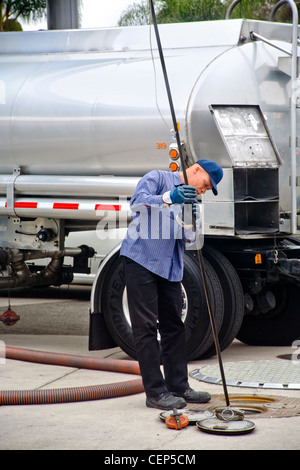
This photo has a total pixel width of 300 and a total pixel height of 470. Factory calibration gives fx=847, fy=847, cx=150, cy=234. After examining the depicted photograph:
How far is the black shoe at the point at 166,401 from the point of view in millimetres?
5617

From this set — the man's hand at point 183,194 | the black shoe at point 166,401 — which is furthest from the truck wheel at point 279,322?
the man's hand at point 183,194

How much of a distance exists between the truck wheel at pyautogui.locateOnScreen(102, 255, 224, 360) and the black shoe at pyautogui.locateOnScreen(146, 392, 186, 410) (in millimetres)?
1519

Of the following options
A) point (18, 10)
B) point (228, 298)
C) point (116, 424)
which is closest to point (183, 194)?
point (116, 424)

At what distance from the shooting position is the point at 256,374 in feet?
22.4

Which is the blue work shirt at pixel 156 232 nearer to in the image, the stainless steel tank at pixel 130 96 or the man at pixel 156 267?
the man at pixel 156 267

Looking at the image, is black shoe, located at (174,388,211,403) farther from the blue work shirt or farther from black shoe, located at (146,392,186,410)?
the blue work shirt

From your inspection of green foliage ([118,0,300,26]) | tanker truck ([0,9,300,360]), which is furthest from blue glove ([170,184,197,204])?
green foliage ([118,0,300,26])

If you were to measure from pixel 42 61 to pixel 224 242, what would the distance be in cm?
261

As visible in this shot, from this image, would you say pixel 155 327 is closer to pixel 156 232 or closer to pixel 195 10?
pixel 156 232

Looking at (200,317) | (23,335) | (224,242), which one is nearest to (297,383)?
(200,317)

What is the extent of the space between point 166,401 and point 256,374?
55.1 inches

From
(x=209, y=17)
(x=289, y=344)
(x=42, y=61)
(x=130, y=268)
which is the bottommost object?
(x=289, y=344)

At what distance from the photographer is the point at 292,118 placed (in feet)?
23.9
